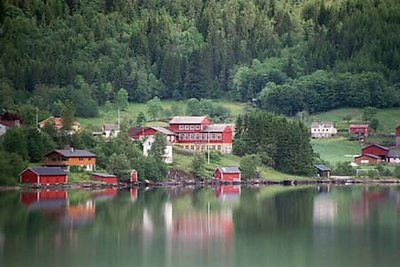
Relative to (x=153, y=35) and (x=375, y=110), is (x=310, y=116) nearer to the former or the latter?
(x=375, y=110)

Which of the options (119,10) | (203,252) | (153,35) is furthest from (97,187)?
(119,10)

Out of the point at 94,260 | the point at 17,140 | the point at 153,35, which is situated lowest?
the point at 94,260

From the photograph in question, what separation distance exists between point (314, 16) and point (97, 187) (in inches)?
3167

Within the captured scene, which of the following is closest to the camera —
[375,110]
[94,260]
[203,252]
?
[94,260]

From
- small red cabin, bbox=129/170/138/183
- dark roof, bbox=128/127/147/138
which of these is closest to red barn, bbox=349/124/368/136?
dark roof, bbox=128/127/147/138

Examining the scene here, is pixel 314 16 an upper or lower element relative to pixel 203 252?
upper

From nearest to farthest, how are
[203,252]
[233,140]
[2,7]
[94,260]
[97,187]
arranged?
1. [94,260]
2. [203,252]
3. [97,187]
4. [233,140]
5. [2,7]

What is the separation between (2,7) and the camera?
428 feet

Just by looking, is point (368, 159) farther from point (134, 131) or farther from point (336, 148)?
point (134, 131)

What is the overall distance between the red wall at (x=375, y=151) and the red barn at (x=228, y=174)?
1592 cm

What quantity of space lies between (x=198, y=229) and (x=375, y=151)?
157ft

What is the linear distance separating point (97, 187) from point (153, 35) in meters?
61.7

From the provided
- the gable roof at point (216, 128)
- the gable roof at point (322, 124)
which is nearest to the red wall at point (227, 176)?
the gable roof at point (216, 128)

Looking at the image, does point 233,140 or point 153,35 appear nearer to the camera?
point 233,140
